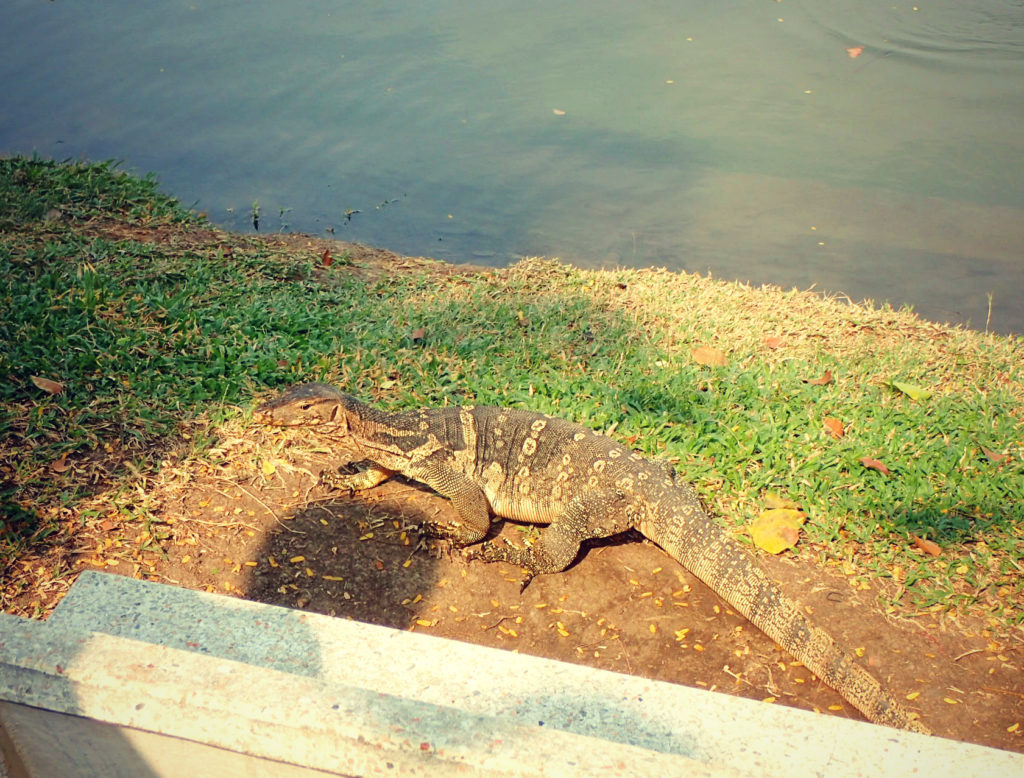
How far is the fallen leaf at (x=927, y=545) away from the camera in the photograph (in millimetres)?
4062

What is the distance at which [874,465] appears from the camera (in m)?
4.52

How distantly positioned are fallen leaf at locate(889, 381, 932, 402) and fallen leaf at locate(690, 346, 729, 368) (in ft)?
3.48

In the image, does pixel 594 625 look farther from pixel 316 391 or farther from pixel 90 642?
pixel 90 642

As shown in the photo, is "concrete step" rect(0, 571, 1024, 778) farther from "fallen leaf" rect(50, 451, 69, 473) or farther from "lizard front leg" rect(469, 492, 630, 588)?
"fallen leaf" rect(50, 451, 69, 473)

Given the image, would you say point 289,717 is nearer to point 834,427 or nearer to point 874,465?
point 874,465

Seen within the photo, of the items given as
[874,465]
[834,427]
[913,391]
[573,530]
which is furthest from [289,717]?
[913,391]

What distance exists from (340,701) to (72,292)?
3975mm

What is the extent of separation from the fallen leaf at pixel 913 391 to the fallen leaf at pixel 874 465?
999 millimetres

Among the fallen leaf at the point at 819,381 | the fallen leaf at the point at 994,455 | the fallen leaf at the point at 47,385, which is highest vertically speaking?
the fallen leaf at the point at 47,385

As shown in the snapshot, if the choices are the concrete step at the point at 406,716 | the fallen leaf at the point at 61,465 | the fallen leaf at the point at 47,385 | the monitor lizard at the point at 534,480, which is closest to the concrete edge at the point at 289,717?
the concrete step at the point at 406,716

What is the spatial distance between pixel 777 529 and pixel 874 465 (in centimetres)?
82

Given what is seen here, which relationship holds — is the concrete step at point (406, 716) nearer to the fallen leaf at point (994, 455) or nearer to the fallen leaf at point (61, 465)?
the fallen leaf at point (61, 465)

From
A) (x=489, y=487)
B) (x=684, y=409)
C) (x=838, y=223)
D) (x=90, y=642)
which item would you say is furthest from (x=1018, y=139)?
(x=90, y=642)

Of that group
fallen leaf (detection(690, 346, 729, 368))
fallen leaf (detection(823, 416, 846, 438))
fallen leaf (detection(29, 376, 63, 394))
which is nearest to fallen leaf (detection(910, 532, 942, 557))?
fallen leaf (detection(823, 416, 846, 438))
